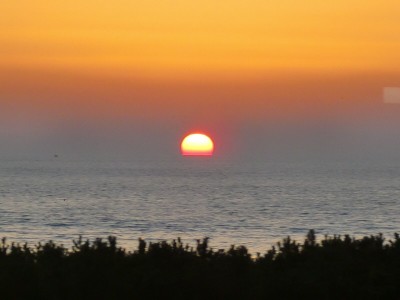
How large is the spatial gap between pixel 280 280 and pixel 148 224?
49528 mm

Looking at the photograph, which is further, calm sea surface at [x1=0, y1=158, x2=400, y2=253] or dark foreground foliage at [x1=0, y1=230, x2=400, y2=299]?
calm sea surface at [x1=0, y1=158, x2=400, y2=253]

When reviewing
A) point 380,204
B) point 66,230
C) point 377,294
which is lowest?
point 377,294

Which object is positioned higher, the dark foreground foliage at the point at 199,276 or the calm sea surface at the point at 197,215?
the calm sea surface at the point at 197,215

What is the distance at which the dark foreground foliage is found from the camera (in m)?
11.7

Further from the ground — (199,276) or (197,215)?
(197,215)

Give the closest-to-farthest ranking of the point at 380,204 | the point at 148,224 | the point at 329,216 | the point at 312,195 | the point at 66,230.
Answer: the point at 66,230 → the point at 148,224 → the point at 329,216 → the point at 380,204 → the point at 312,195

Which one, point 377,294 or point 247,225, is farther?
point 247,225

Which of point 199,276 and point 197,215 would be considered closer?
point 199,276

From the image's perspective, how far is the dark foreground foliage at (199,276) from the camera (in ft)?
38.5

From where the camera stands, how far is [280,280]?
11.9 meters

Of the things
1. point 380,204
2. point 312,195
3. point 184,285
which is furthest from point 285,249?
point 312,195

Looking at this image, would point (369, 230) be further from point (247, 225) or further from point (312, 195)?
point (312, 195)

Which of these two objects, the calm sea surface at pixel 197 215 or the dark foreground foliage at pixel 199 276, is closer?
the dark foreground foliage at pixel 199 276

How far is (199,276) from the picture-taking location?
39.5ft
